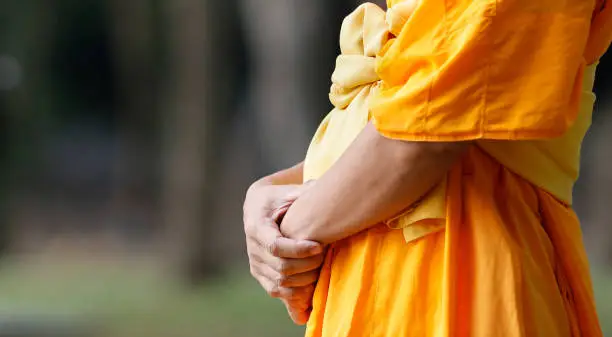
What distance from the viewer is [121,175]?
2.64m

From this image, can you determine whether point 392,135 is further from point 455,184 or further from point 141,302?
point 141,302

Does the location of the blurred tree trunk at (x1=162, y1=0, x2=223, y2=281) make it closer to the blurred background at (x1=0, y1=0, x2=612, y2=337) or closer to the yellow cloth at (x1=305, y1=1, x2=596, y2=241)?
the blurred background at (x1=0, y1=0, x2=612, y2=337)

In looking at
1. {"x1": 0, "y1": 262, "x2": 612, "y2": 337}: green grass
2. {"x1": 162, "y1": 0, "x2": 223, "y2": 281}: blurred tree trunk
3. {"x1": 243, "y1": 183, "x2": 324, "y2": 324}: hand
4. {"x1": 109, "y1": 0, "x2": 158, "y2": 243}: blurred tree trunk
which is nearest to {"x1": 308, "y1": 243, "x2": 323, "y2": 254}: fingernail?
{"x1": 243, "y1": 183, "x2": 324, "y2": 324}: hand

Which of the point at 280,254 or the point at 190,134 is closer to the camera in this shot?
the point at 280,254

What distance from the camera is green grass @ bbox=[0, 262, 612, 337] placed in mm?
2354

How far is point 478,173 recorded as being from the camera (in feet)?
1.72

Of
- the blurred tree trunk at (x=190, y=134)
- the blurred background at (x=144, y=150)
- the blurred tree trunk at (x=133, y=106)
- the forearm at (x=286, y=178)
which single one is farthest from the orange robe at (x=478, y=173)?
the blurred tree trunk at (x=133, y=106)

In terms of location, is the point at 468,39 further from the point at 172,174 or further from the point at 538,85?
the point at 172,174

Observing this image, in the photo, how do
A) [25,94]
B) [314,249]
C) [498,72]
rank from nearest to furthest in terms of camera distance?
[498,72]
[314,249]
[25,94]

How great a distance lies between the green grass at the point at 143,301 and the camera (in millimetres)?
2354

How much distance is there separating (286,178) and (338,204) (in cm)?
21

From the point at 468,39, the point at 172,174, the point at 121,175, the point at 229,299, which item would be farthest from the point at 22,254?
the point at 468,39

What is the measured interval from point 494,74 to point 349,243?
184mm

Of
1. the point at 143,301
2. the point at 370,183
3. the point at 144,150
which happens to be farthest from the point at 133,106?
the point at 370,183
